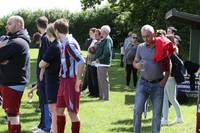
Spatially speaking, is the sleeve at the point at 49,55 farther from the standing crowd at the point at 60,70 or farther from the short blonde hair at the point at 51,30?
the short blonde hair at the point at 51,30

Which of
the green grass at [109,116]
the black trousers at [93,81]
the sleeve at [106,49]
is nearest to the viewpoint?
the green grass at [109,116]

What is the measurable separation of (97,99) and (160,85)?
6.10 meters

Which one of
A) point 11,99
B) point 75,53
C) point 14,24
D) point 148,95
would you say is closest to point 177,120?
point 148,95

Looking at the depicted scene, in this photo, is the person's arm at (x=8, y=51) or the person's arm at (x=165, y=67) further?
the person's arm at (x=165, y=67)

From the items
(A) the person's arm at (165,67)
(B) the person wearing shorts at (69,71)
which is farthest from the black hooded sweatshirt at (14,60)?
(A) the person's arm at (165,67)

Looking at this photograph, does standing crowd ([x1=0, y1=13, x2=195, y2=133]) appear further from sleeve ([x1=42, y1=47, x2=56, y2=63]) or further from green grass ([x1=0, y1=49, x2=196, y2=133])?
green grass ([x1=0, y1=49, x2=196, y2=133])

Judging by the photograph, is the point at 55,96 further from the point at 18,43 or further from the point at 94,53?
the point at 94,53

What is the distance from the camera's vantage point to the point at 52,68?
841 centimetres

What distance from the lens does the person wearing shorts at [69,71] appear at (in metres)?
7.98

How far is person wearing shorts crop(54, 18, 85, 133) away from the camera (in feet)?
26.2

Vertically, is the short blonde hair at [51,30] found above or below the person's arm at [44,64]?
above

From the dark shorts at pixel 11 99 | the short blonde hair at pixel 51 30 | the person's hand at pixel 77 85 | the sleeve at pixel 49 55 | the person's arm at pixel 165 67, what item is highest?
the short blonde hair at pixel 51 30

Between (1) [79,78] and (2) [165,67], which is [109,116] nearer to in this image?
(2) [165,67]

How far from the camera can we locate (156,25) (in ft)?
102
